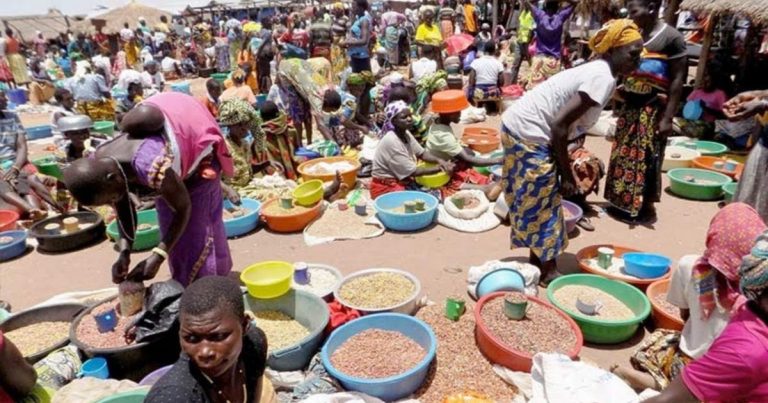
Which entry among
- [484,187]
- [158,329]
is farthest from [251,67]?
[158,329]

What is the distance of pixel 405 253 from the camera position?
4.70 meters

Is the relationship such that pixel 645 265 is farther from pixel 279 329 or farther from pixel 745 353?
pixel 279 329

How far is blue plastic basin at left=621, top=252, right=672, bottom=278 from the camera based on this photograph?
3.67m

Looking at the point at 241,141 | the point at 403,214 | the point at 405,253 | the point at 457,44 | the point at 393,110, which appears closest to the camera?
the point at 405,253

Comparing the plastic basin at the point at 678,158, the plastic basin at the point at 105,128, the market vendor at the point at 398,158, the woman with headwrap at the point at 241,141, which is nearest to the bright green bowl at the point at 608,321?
the market vendor at the point at 398,158

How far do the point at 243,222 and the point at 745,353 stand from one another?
173 inches

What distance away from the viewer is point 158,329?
2713mm

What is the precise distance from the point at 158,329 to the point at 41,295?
2.39 metres

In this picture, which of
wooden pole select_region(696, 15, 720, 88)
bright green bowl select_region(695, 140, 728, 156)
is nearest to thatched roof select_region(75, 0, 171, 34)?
wooden pole select_region(696, 15, 720, 88)

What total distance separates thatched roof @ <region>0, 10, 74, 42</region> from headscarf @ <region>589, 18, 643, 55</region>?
92.7ft

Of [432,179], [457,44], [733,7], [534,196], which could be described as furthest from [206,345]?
[457,44]

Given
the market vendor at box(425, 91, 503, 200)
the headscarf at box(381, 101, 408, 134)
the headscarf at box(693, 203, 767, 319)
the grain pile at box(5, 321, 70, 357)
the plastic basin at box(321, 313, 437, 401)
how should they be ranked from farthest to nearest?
1. the market vendor at box(425, 91, 503, 200)
2. the headscarf at box(381, 101, 408, 134)
3. the grain pile at box(5, 321, 70, 357)
4. the plastic basin at box(321, 313, 437, 401)
5. the headscarf at box(693, 203, 767, 319)

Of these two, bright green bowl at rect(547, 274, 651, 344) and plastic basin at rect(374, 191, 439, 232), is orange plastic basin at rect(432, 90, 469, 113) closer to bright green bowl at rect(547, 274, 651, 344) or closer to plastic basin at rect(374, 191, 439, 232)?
plastic basin at rect(374, 191, 439, 232)

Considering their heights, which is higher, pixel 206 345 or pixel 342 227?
pixel 206 345
